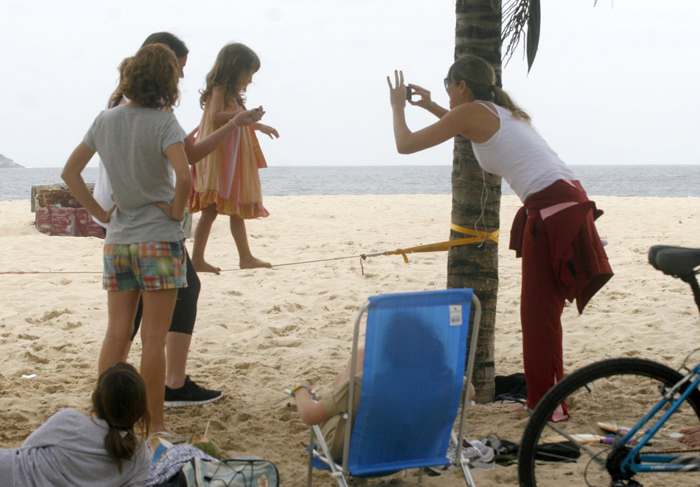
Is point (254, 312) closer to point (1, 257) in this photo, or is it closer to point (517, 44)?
point (517, 44)

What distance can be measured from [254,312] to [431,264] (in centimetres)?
→ 303

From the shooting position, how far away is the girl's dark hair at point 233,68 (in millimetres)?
4191

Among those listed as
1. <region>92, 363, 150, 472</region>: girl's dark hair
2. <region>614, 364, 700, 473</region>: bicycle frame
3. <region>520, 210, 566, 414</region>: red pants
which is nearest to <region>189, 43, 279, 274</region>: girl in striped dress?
<region>520, 210, 566, 414</region>: red pants

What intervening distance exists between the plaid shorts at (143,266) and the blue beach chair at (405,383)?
93 centimetres

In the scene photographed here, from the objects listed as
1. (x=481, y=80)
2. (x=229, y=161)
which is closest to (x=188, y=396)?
(x=229, y=161)

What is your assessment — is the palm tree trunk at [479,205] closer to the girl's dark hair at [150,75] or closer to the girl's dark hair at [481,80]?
the girl's dark hair at [481,80]

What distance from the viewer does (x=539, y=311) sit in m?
3.83

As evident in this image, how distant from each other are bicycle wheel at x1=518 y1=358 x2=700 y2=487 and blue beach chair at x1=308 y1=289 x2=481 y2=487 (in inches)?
14.3

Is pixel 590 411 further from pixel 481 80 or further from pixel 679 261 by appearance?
pixel 481 80

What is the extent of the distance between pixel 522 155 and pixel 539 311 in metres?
0.80

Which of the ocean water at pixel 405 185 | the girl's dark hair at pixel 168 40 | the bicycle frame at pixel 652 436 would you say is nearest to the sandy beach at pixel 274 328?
the bicycle frame at pixel 652 436

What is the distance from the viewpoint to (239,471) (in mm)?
2854

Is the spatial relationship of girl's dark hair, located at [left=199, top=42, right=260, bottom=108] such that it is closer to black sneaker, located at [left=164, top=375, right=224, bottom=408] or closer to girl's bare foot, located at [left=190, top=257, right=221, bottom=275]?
girl's bare foot, located at [left=190, top=257, right=221, bottom=275]

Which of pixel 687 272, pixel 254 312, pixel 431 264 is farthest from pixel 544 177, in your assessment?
pixel 431 264
